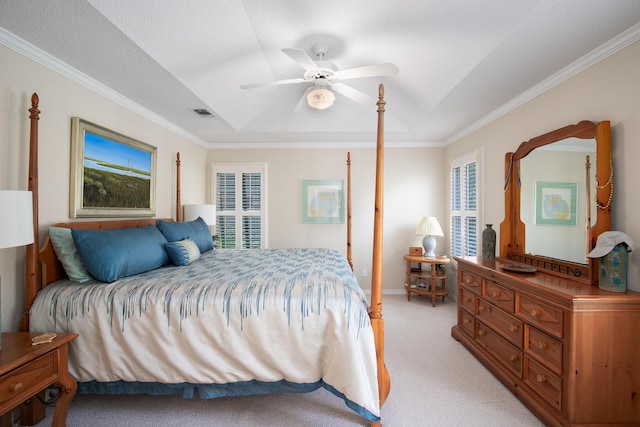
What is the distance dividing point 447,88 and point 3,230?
10.5ft

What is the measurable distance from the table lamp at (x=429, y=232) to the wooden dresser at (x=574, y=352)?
1.86 metres

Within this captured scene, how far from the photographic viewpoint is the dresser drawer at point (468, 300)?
2.59m

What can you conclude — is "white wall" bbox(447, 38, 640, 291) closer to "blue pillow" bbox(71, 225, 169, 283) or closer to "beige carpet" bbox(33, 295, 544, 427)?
"beige carpet" bbox(33, 295, 544, 427)

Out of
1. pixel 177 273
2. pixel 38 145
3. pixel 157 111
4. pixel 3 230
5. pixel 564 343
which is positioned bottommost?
pixel 564 343

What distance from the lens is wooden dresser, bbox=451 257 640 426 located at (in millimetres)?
1565

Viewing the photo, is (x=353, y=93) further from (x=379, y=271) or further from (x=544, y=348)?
(x=544, y=348)

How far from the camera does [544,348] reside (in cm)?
178

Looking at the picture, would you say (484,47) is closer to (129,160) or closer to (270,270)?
(270,270)

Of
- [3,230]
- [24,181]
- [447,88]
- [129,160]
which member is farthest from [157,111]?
[447,88]

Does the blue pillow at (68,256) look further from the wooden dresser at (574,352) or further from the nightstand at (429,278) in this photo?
the nightstand at (429,278)

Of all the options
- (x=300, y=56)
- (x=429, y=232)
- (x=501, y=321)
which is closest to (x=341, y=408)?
(x=501, y=321)

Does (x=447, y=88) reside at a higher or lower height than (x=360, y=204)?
higher

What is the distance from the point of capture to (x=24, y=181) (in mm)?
1875

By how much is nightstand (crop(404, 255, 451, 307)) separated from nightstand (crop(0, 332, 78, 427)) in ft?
11.9
